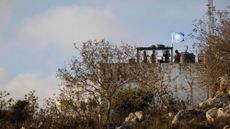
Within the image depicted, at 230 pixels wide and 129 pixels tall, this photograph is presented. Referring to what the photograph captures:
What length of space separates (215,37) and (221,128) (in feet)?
34.8

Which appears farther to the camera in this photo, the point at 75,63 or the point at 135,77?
the point at 135,77

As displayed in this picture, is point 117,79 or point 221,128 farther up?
point 117,79

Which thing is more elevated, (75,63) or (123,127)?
(75,63)

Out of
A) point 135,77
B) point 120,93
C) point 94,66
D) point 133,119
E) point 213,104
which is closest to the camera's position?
point 133,119

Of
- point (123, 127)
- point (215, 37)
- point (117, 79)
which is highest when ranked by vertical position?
point (215, 37)

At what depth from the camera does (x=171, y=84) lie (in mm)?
38281

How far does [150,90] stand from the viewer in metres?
31.3

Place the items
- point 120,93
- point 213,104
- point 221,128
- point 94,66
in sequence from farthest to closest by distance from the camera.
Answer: point 120,93, point 94,66, point 213,104, point 221,128

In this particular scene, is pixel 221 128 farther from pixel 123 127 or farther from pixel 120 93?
pixel 120 93

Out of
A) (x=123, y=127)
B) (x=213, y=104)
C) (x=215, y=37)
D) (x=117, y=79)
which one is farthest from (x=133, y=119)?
(x=215, y=37)

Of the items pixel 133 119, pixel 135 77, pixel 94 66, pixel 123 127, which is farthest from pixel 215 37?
pixel 123 127

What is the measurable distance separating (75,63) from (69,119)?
17.7ft

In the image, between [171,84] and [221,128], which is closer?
[221,128]

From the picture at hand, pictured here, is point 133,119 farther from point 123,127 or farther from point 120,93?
point 120,93
